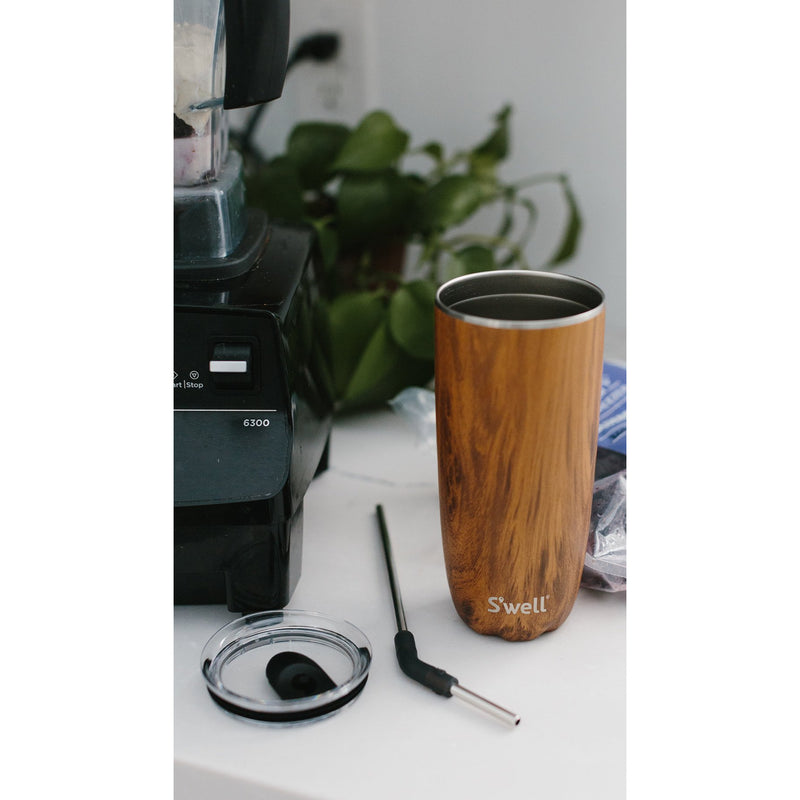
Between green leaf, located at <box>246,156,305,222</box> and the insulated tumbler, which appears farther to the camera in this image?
green leaf, located at <box>246,156,305,222</box>

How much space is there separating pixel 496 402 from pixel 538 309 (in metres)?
0.08

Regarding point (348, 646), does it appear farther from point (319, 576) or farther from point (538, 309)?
point (538, 309)

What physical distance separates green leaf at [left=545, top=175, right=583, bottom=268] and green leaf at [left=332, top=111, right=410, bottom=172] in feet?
0.64

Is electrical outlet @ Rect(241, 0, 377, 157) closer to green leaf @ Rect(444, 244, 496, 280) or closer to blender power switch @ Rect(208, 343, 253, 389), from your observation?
green leaf @ Rect(444, 244, 496, 280)

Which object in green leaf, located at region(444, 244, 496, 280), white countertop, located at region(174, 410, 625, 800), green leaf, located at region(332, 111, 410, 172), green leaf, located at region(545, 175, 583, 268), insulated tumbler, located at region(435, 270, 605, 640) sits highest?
green leaf, located at region(332, 111, 410, 172)

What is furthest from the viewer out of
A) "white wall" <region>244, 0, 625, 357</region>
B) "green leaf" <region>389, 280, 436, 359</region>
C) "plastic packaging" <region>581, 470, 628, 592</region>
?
"white wall" <region>244, 0, 625, 357</region>

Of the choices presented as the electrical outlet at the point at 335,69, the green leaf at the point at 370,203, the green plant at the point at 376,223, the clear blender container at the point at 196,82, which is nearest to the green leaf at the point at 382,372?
the green plant at the point at 376,223

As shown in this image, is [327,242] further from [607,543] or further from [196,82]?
[607,543]

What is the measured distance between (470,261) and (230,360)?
0.36 meters

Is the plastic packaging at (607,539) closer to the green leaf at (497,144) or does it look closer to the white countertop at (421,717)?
the white countertop at (421,717)

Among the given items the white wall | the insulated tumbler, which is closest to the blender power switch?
the insulated tumbler

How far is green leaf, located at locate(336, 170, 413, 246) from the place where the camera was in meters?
0.81

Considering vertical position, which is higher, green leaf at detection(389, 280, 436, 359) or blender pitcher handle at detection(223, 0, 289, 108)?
blender pitcher handle at detection(223, 0, 289, 108)

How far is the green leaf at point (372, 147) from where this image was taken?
0.80m
